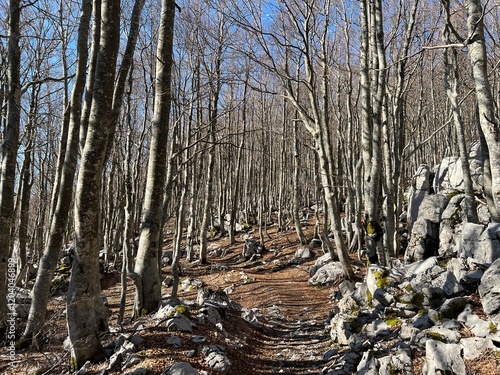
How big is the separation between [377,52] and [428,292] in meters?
6.86

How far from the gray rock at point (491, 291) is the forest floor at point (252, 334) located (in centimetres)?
91

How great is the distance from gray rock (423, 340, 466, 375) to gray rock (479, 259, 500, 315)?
2.52 feet

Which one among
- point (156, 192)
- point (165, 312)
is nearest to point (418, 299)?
point (165, 312)

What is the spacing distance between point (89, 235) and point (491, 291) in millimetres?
5263

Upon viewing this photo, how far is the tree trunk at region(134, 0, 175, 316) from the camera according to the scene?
5.88 m

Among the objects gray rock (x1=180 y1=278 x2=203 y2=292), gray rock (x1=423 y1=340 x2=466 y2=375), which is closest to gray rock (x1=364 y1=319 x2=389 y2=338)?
gray rock (x1=423 y1=340 x2=466 y2=375)

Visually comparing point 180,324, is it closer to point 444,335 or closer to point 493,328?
point 444,335

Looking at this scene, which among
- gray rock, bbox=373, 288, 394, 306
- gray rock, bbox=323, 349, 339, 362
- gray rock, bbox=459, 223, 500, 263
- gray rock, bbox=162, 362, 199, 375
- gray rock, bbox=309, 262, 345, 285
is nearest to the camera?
gray rock, bbox=162, 362, 199, 375

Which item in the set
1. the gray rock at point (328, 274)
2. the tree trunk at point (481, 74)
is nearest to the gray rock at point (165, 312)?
the tree trunk at point (481, 74)

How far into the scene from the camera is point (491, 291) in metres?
4.61

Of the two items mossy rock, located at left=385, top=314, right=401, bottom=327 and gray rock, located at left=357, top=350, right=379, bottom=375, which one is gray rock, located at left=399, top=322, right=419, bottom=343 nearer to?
mossy rock, located at left=385, top=314, right=401, bottom=327

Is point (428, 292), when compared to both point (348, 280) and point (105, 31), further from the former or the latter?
point (105, 31)

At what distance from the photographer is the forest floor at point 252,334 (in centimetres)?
448

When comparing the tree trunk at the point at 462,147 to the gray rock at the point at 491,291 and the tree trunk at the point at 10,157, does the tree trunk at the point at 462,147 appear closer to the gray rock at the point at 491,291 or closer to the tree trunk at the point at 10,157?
the gray rock at the point at 491,291
